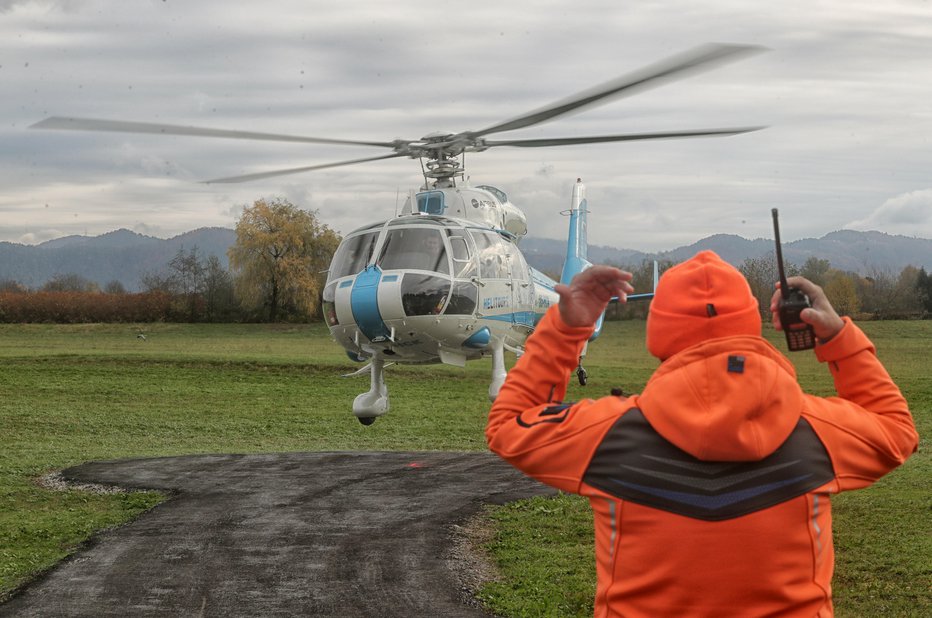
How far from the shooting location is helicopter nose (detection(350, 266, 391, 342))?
13.8 m

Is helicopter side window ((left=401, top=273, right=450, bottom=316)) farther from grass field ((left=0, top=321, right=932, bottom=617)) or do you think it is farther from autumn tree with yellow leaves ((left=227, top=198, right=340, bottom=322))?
autumn tree with yellow leaves ((left=227, top=198, right=340, bottom=322))

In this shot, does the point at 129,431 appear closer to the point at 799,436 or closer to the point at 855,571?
the point at 855,571

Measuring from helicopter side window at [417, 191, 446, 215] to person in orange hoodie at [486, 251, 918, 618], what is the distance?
12.9 m

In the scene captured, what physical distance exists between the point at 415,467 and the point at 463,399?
1385 cm

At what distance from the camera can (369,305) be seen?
45.1 ft

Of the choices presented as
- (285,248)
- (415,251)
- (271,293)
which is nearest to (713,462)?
(415,251)

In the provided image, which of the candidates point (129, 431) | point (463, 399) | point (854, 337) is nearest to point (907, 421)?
point (854, 337)

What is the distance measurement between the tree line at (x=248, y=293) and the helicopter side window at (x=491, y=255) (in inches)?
1490

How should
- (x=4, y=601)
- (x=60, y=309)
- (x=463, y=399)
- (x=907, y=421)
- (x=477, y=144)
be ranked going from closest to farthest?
1. (x=907, y=421)
2. (x=4, y=601)
3. (x=477, y=144)
4. (x=463, y=399)
5. (x=60, y=309)

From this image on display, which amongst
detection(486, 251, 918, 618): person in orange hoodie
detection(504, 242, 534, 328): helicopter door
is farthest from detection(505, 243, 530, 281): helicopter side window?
detection(486, 251, 918, 618): person in orange hoodie

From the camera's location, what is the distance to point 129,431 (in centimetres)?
2538

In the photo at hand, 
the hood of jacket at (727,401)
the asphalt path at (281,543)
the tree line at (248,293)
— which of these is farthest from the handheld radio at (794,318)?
the tree line at (248,293)

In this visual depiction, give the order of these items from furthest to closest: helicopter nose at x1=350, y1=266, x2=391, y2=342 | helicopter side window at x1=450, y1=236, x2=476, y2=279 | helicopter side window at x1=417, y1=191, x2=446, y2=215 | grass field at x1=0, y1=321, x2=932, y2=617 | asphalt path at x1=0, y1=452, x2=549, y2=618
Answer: helicopter side window at x1=417, y1=191, x2=446, y2=215, helicopter side window at x1=450, y1=236, x2=476, y2=279, helicopter nose at x1=350, y1=266, x2=391, y2=342, grass field at x1=0, y1=321, x2=932, y2=617, asphalt path at x1=0, y1=452, x2=549, y2=618

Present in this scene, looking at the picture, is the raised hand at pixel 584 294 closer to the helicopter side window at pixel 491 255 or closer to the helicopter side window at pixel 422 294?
the helicopter side window at pixel 422 294
